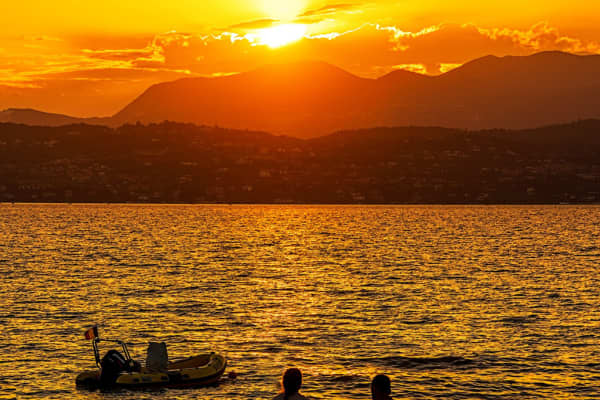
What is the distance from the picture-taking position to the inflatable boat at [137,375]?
42.0 m

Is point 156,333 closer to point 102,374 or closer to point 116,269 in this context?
point 102,374

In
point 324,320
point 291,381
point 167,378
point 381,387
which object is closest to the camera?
point 381,387

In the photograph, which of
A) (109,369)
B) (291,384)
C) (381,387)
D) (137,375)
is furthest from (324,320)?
(381,387)

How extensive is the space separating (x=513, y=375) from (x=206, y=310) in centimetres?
3259

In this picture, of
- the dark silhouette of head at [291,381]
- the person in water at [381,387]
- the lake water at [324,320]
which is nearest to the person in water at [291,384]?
the dark silhouette of head at [291,381]

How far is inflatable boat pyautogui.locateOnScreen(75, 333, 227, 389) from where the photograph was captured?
4203 centimetres

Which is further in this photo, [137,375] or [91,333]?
[91,333]

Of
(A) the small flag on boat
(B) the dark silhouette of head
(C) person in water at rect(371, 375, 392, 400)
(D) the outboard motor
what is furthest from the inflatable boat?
(C) person in water at rect(371, 375, 392, 400)

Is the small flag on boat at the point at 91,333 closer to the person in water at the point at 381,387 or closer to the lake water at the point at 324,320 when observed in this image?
the lake water at the point at 324,320

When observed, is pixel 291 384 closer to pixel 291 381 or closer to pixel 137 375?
pixel 291 381

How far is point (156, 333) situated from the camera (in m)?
56.9

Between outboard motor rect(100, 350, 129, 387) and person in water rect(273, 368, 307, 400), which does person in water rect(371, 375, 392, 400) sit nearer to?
person in water rect(273, 368, 307, 400)

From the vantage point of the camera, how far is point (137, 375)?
139 feet

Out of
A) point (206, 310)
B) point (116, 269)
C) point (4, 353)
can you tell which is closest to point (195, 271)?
point (116, 269)
